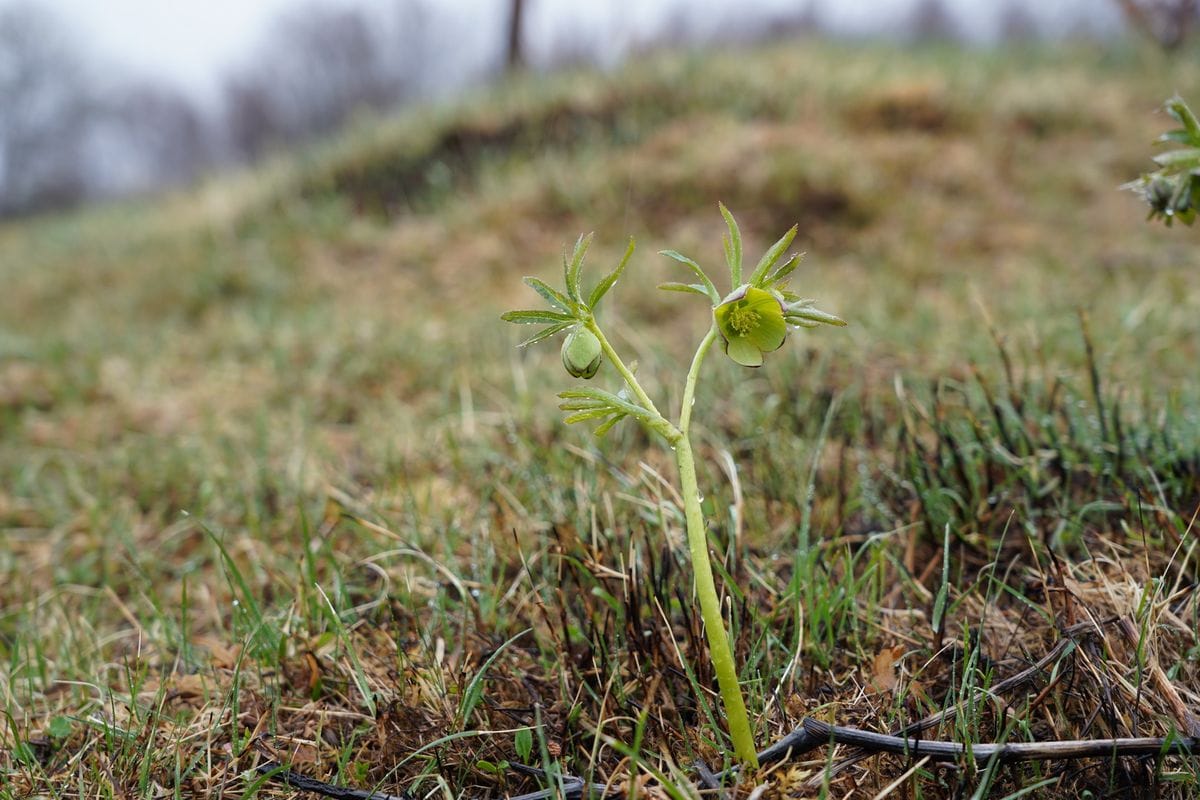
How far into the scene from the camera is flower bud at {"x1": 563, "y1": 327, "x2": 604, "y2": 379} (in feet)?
3.05

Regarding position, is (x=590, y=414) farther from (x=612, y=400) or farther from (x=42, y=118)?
(x=42, y=118)

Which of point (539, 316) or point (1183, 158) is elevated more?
point (1183, 158)

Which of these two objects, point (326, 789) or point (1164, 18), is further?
point (1164, 18)

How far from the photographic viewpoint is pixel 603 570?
131 centimetres

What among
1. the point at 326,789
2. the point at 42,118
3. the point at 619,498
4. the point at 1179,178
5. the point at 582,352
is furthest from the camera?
the point at 42,118

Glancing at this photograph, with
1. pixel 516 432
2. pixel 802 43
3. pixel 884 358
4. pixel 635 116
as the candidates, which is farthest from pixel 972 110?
pixel 516 432

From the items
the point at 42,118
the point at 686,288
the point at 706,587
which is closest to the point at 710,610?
the point at 706,587

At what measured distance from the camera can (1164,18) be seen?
7309 mm

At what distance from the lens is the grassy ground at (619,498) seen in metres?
1.14

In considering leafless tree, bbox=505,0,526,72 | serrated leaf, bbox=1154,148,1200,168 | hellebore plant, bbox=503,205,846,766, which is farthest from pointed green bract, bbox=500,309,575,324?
leafless tree, bbox=505,0,526,72

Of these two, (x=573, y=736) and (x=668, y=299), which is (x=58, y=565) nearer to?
(x=573, y=736)

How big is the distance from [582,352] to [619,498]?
0.86m

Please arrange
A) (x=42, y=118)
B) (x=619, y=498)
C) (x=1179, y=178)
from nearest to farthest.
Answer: (x=1179, y=178) < (x=619, y=498) < (x=42, y=118)

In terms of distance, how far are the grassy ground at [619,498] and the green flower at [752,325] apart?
0.44 metres
